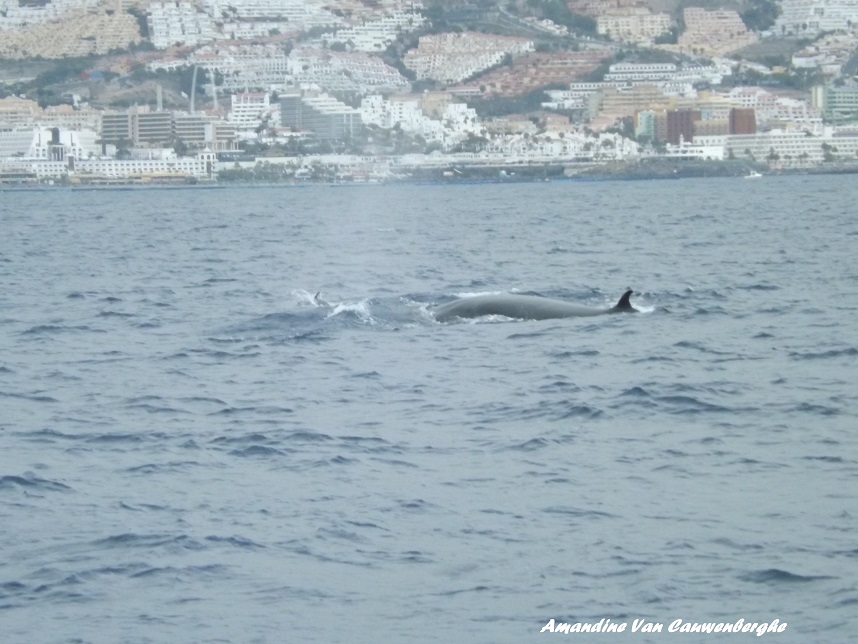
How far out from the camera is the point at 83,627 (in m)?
11.1

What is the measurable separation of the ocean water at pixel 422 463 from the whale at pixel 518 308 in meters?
0.39

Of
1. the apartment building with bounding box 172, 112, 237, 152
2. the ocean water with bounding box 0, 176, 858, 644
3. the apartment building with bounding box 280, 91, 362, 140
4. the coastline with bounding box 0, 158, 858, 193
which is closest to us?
the ocean water with bounding box 0, 176, 858, 644

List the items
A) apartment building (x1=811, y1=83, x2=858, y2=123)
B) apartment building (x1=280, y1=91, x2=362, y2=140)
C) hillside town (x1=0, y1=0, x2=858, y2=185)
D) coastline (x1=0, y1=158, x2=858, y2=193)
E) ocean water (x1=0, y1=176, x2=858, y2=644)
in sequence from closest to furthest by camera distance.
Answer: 1. ocean water (x1=0, y1=176, x2=858, y2=644)
2. coastline (x1=0, y1=158, x2=858, y2=193)
3. hillside town (x1=0, y1=0, x2=858, y2=185)
4. apartment building (x1=280, y1=91, x2=362, y2=140)
5. apartment building (x1=811, y1=83, x2=858, y2=123)

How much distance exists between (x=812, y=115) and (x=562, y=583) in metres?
164

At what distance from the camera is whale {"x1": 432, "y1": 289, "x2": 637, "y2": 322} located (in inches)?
964

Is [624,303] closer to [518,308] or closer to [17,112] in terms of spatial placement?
[518,308]

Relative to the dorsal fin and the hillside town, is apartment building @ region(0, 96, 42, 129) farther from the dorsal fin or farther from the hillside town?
the dorsal fin

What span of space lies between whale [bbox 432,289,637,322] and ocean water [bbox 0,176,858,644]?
1.29 feet

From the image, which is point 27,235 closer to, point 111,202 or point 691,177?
point 111,202

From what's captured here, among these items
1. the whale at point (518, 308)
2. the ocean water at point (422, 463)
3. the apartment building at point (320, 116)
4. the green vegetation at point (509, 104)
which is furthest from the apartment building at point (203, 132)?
the whale at point (518, 308)

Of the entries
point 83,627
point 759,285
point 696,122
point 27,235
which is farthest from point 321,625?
point 696,122

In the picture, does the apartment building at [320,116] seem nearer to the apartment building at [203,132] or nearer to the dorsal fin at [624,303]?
the apartment building at [203,132]

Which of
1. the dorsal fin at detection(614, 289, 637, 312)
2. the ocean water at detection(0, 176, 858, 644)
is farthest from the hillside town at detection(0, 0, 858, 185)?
the dorsal fin at detection(614, 289, 637, 312)

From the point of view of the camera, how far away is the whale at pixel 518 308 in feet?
80.3
